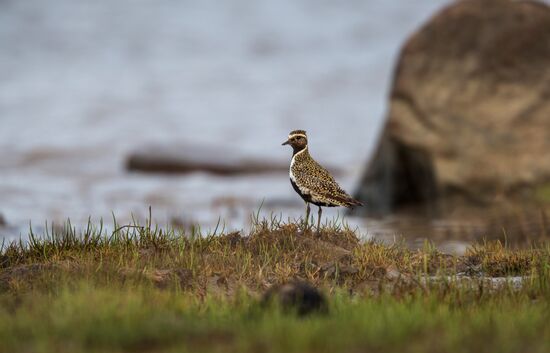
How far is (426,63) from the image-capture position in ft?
58.9

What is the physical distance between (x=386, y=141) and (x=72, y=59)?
28.9m

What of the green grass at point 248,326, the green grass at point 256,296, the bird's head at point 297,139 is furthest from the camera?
the bird's head at point 297,139

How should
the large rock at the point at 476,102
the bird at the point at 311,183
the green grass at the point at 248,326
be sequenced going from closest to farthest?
the green grass at the point at 248,326 → the bird at the point at 311,183 → the large rock at the point at 476,102

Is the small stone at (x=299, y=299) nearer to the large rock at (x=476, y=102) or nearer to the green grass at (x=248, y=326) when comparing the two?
the green grass at (x=248, y=326)

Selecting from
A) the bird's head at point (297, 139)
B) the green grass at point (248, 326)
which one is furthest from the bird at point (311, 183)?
the green grass at point (248, 326)

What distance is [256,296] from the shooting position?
25.2 ft

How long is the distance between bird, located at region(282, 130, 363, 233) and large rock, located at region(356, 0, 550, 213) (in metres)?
7.94

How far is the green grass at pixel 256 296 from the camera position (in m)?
6.02

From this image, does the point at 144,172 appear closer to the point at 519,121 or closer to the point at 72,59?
the point at 519,121

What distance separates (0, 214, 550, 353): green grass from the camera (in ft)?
19.7

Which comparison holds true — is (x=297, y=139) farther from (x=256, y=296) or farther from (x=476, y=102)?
(x=476, y=102)

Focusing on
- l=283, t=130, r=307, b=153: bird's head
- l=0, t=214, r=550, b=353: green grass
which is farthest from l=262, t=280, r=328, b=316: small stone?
l=283, t=130, r=307, b=153: bird's head

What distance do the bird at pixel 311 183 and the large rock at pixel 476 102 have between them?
794 cm

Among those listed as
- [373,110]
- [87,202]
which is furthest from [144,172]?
[373,110]
